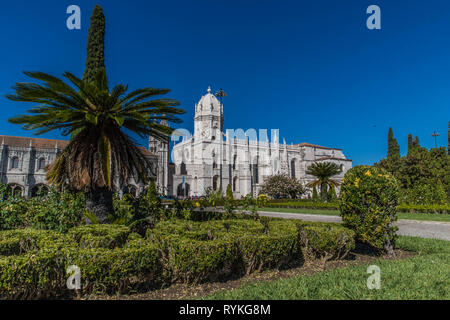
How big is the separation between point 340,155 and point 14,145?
64.2m

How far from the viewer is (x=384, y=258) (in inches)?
242

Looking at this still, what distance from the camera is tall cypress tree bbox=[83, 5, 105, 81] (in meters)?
9.07

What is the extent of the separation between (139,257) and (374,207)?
213 inches

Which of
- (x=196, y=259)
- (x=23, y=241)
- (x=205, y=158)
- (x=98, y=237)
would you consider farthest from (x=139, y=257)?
(x=205, y=158)

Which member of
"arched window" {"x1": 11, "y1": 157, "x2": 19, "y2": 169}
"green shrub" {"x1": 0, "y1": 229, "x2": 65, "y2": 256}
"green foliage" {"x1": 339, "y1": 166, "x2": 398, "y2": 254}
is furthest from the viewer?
"arched window" {"x1": 11, "y1": 157, "x2": 19, "y2": 169}

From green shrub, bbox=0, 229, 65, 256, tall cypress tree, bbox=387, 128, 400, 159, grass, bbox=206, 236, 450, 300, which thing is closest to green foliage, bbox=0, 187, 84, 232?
green shrub, bbox=0, 229, 65, 256

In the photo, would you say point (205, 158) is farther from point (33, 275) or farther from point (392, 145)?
point (33, 275)

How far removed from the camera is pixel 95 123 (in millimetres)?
6125

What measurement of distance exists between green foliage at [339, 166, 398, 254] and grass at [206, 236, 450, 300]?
1281mm

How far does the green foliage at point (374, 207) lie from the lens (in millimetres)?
6180

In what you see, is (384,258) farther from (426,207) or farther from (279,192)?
(279,192)

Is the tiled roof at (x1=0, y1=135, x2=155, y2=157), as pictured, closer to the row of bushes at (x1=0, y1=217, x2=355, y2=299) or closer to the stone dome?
the stone dome

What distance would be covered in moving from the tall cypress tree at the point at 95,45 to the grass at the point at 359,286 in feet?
28.3
